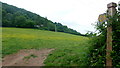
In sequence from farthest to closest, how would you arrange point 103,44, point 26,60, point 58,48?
1. point 58,48
2. point 26,60
3. point 103,44

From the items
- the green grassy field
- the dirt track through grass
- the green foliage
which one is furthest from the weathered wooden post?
the dirt track through grass

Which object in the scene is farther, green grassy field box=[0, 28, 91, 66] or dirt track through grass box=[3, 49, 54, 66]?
dirt track through grass box=[3, 49, 54, 66]

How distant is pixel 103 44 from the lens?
308 cm

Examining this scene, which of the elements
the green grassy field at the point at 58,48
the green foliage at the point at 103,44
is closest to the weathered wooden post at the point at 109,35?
the green foliage at the point at 103,44

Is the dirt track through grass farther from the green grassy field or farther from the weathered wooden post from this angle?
the weathered wooden post

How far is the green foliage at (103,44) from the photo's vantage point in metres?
2.85

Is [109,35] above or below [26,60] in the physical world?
above

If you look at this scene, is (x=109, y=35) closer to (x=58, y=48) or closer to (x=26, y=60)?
(x=26, y=60)

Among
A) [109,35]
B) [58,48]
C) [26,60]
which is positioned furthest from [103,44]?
[58,48]

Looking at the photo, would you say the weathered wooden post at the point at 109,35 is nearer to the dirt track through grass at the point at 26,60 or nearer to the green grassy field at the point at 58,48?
the green grassy field at the point at 58,48

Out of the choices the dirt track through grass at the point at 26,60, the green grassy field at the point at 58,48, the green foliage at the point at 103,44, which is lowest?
the dirt track through grass at the point at 26,60

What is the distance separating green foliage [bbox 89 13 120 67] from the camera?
285cm

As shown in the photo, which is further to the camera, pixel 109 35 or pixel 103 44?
pixel 103 44

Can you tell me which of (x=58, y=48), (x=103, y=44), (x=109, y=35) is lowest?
(x=58, y=48)
